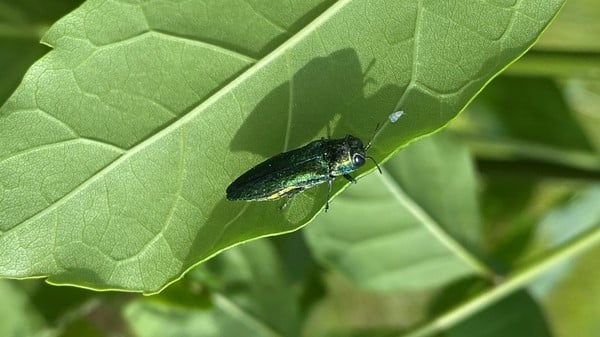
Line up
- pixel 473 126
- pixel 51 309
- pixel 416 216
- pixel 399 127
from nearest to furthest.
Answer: pixel 399 127
pixel 416 216
pixel 51 309
pixel 473 126

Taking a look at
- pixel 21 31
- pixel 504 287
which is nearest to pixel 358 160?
pixel 504 287

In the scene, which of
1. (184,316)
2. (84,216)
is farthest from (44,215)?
(184,316)

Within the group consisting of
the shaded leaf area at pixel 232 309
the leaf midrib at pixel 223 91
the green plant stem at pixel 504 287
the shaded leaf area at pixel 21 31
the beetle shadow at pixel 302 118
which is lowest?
the green plant stem at pixel 504 287

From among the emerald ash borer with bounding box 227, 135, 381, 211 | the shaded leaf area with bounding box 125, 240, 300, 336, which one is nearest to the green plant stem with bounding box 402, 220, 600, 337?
the shaded leaf area with bounding box 125, 240, 300, 336

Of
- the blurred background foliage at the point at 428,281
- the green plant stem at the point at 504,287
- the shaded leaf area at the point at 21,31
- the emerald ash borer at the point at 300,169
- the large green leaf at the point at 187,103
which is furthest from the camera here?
the shaded leaf area at the point at 21,31

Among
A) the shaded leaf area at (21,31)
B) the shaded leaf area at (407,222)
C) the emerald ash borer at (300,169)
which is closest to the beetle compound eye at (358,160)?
the emerald ash borer at (300,169)

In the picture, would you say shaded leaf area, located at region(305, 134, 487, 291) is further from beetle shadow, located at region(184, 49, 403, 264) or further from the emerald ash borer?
beetle shadow, located at region(184, 49, 403, 264)

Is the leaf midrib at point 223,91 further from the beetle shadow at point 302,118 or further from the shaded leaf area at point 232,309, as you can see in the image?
the shaded leaf area at point 232,309

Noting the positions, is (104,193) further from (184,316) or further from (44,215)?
(184,316)
